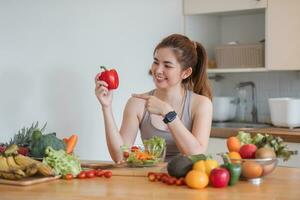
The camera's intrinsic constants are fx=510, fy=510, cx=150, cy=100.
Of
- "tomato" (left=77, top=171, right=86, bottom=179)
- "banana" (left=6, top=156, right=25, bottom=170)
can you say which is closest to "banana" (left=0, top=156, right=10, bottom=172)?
"banana" (left=6, top=156, right=25, bottom=170)

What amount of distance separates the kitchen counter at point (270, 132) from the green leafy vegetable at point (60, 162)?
1997 millimetres

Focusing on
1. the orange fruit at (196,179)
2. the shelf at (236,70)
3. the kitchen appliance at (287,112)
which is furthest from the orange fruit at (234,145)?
the shelf at (236,70)

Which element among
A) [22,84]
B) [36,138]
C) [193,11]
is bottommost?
[36,138]

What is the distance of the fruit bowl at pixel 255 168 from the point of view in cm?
188

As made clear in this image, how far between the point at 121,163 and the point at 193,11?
2.34 meters

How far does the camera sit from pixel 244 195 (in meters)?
1.70

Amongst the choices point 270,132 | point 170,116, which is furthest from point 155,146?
point 270,132

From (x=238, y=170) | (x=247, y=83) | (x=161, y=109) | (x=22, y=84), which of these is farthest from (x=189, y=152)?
(x=247, y=83)

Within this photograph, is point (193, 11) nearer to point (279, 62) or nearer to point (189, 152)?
point (279, 62)

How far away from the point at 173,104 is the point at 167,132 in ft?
0.58

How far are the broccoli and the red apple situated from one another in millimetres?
712

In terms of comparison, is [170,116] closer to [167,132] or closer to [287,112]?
[167,132]

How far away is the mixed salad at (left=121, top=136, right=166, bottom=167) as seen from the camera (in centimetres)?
218

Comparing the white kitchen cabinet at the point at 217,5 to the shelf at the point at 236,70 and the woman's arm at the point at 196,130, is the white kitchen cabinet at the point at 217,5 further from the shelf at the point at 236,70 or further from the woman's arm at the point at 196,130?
the woman's arm at the point at 196,130
